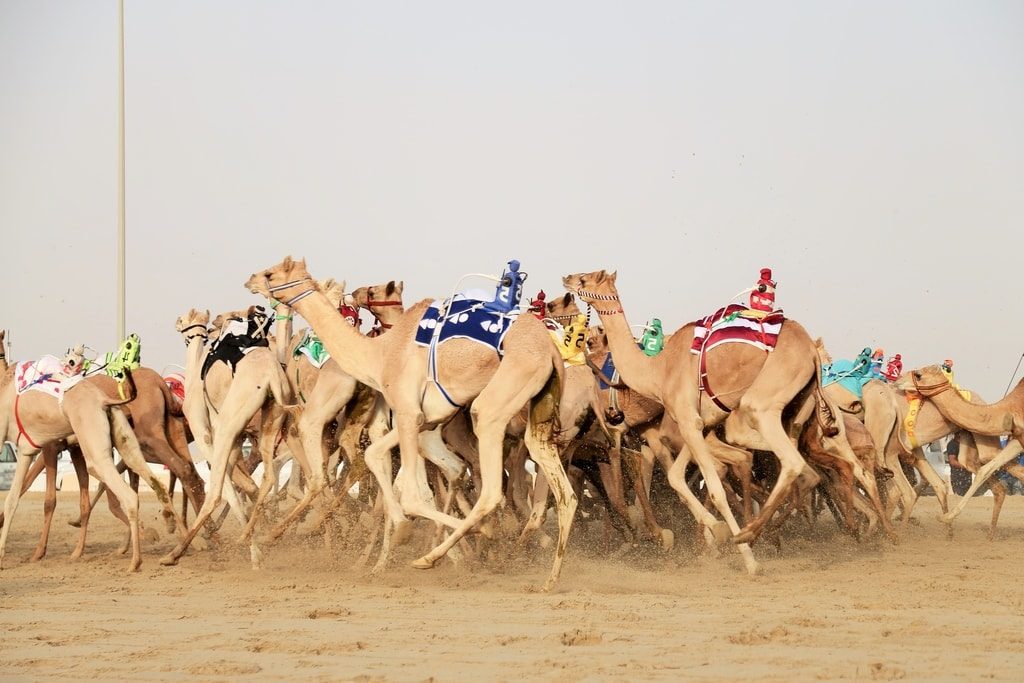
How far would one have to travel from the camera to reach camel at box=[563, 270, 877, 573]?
34.2ft

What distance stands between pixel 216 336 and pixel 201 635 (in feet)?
20.4

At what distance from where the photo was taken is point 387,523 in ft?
36.1

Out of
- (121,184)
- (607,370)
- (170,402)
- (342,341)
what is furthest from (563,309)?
(121,184)

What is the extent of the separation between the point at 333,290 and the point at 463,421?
5.92 ft

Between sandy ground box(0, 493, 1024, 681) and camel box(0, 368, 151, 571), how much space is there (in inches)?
32.7

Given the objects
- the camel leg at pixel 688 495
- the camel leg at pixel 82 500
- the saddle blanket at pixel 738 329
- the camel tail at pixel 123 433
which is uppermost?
the saddle blanket at pixel 738 329

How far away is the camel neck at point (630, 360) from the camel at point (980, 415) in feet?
16.2

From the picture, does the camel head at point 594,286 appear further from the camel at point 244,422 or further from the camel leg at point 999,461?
the camel leg at point 999,461

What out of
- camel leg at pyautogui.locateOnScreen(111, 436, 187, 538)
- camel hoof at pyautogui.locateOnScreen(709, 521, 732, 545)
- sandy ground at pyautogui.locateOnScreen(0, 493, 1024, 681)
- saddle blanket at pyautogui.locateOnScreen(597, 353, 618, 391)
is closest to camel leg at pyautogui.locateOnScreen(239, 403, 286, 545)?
sandy ground at pyautogui.locateOnScreen(0, 493, 1024, 681)

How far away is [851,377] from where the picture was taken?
15.6m

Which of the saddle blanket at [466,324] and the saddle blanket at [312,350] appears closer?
the saddle blanket at [466,324]

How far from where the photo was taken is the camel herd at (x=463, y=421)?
10.0m

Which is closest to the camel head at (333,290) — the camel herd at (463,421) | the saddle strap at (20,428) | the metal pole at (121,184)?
the camel herd at (463,421)

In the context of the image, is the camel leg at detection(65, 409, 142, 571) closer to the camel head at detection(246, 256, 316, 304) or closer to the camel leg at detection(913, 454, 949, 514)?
the camel head at detection(246, 256, 316, 304)
